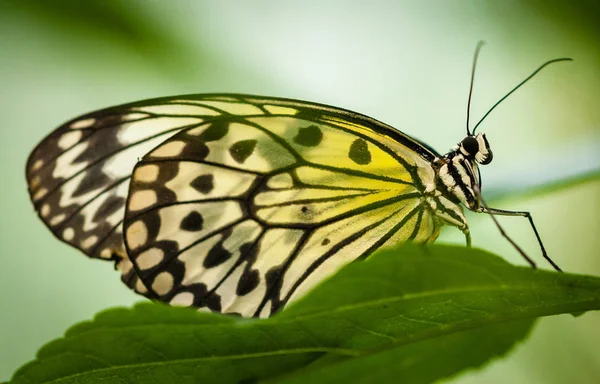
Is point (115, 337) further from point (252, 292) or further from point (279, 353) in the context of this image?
point (252, 292)

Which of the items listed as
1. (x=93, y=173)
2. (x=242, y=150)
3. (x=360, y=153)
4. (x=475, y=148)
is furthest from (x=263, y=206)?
(x=475, y=148)

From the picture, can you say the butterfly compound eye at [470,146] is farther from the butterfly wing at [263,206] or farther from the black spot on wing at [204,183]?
the black spot on wing at [204,183]

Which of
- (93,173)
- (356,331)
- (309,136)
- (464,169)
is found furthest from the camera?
(93,173)

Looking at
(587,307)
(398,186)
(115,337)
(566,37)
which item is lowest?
(587,307)

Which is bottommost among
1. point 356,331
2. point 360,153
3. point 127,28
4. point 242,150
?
point 356,331

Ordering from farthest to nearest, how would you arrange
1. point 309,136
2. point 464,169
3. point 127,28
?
point 127,28 < point 309,136 < point 464,169

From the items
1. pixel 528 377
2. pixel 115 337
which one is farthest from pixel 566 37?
pixel 115 337

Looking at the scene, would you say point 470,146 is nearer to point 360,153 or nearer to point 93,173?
point 360,153

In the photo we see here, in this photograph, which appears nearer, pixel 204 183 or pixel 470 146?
pixel 470 146
